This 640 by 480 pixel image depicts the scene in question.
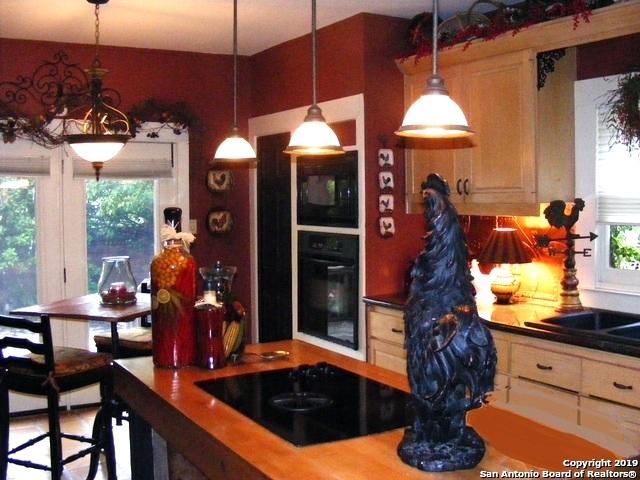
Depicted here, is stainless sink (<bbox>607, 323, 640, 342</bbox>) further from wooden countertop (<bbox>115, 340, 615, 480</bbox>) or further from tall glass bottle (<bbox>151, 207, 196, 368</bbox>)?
tall glass bottle (<bbox>151, 207, 196, 368</bbox>)

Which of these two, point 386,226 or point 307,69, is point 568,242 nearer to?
point 386,226

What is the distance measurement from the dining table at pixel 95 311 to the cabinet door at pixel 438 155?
1.74 meters

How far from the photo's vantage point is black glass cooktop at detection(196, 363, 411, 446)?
2.03 m

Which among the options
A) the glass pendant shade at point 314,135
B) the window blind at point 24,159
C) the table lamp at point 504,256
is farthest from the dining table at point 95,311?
the table lamp at point 504,256

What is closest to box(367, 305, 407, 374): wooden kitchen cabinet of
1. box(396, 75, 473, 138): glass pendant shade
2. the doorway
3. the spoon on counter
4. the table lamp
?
the table lamp

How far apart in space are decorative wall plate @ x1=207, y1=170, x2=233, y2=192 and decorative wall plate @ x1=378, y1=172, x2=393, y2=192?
5.23ft

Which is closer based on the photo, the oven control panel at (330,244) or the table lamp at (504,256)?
the table lamp at (504,256)

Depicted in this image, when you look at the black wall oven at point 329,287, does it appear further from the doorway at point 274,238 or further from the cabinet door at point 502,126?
the cabinet door at point 502,126

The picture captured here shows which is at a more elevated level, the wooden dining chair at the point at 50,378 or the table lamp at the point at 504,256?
the table lamp at the point at 504,256

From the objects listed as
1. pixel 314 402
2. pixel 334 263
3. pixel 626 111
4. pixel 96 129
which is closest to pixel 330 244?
pixel 334 263

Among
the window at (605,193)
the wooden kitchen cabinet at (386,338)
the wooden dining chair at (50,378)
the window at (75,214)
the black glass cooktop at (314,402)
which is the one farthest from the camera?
the window at (75,214)

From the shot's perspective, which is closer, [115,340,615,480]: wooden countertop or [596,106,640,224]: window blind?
[115,340,615,480]: wooden countertop

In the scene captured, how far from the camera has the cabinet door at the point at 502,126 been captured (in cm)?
393

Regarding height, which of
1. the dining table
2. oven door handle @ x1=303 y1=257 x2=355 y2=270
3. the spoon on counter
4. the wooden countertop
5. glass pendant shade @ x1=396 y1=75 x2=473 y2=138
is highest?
glass pendant shade @ x1=396 y1=75 x2=473 y2=138
